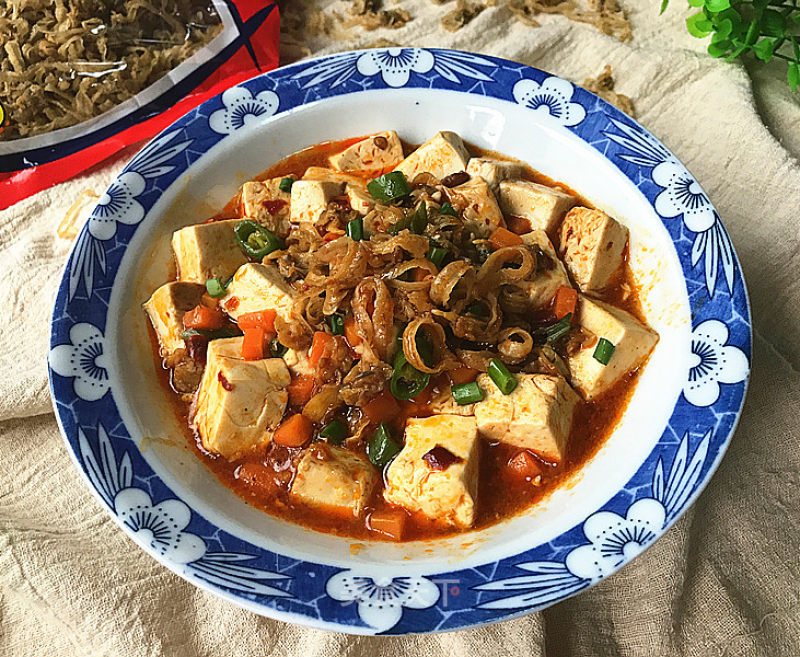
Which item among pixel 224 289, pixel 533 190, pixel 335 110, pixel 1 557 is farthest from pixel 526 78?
pixel 1 557

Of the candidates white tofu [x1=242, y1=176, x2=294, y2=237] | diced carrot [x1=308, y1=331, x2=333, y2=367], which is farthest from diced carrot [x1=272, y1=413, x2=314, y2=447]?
white tofu [x1=242, y1=176, x2=294, y2=237]

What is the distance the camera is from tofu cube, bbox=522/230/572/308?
4.04 meters

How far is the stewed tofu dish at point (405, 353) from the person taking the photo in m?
3.62

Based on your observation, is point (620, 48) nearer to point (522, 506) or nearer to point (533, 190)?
point (533, 190)

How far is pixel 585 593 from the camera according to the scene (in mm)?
3883

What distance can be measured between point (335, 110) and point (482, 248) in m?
1.40

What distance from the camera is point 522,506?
142 inches

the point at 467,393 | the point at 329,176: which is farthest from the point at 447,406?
the point at 329,176

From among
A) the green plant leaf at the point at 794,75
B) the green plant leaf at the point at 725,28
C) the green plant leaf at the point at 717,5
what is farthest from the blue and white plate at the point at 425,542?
the green plant leaf at the point at 794,75

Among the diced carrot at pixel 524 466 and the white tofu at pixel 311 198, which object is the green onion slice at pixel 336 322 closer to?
the white tofu at pixel 311 198

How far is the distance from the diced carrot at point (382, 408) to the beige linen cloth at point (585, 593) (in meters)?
1.08

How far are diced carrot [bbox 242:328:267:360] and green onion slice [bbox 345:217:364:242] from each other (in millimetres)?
693

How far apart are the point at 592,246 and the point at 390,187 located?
120 cm

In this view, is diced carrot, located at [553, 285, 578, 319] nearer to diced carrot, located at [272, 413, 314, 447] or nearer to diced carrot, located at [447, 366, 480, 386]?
diced carrot, located at [447, 366, 480, 386]
